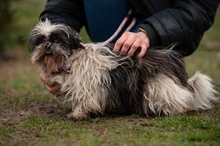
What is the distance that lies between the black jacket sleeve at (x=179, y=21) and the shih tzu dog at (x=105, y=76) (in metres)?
0.20

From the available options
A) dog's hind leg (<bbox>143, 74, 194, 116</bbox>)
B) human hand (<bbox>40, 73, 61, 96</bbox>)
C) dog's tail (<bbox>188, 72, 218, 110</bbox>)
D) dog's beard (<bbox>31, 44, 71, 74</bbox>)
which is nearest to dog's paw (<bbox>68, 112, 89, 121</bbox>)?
human hand (<bbox>40, 73, 61, 96</bbox>)

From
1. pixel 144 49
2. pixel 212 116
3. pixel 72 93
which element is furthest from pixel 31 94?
pixel 212 116

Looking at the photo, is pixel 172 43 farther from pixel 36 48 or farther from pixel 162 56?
pixel 36 48

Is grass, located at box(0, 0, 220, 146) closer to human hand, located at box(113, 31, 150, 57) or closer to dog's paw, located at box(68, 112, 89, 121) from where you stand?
dog's paw, located at box(68, 112, 89, 121)

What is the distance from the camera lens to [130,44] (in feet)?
13.8

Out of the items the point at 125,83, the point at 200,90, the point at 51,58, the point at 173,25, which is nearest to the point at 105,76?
the point at 125,83

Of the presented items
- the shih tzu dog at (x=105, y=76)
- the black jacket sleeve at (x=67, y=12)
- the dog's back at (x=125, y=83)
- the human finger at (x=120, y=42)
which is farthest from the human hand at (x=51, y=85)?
the black jacket sleeve at (x=67, y=12)

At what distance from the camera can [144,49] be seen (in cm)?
423

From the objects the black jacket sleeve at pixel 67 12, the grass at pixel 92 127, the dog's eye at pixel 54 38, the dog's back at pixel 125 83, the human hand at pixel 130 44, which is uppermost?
the black jacket sleeve at pixel 67 12

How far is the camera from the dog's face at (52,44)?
407 cm

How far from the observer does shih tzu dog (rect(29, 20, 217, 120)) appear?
Answer: 412cm

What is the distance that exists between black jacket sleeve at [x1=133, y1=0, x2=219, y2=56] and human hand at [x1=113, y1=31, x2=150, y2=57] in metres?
0.16

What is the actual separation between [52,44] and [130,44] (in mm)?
734

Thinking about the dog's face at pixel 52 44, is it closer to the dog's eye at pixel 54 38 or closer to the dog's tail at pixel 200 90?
the dog's eye at pixel 54 38
